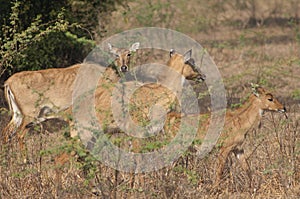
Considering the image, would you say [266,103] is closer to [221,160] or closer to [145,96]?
[221,160]

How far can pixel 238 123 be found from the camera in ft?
27.4

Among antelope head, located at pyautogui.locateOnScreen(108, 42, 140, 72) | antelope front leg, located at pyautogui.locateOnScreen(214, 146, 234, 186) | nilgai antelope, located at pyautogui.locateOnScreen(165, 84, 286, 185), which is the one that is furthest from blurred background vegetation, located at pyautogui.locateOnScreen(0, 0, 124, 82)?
antelope front leg, located at pyautogui.locateOnScreen(214, 146, 234, 186)

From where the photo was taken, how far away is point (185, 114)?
8016 millimetres

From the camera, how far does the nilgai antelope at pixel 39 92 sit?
10016 mm

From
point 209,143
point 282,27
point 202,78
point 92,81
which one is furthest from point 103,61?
point 282,27

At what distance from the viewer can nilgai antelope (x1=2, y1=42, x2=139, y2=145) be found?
1002cm

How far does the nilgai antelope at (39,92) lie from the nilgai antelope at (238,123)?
205 centimetres

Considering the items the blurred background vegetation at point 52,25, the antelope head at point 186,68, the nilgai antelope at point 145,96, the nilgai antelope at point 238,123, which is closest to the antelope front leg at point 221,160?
the nilgai antelope at point 238,123

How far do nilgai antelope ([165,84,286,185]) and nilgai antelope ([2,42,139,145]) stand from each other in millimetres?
2054

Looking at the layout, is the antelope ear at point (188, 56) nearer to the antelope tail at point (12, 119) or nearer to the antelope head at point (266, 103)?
the antelope head at point (266, 103)

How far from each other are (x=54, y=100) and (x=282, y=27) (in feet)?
44.8

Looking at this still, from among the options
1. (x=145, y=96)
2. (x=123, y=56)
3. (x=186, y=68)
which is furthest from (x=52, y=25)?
(x=145, y=96)

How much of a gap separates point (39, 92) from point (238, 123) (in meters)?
3.20

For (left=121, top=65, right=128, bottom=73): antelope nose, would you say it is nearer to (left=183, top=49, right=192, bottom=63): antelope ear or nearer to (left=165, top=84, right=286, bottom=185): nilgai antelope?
(left=183, top=49, right=192, bottom=63): antelope ear
